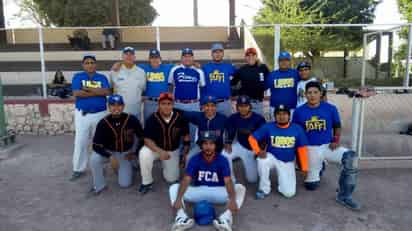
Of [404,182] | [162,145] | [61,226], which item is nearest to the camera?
[61,226]

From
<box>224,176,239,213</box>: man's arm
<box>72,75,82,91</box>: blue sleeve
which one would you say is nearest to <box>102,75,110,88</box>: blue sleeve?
<box>72,75,82,91</box>: blue sleeve

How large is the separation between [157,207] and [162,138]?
2.82ft

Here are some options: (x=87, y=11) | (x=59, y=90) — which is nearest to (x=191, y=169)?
(x=59, y=90)

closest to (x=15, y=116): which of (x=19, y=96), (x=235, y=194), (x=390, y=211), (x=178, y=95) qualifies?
(x=19, y=96)

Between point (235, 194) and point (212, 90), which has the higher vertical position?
point (212, 90)

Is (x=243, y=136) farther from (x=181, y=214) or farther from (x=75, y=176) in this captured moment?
(x=75, y=176)

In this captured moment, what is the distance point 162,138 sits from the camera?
420 centimetres

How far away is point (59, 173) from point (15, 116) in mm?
3037

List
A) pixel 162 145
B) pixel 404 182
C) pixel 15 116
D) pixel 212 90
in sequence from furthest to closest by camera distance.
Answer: pixel 15 116 < pixel 212 90 < pixel 404 182 < pixel 162 145

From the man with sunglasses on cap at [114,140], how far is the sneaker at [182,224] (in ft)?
4.30

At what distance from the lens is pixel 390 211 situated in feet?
12.1

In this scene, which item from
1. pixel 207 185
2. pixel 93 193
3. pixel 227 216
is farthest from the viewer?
pixel 93 193

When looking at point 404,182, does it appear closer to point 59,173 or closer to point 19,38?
point 59,173

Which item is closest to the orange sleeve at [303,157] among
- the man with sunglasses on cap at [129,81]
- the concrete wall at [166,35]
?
the man with sunglasses on cap at [129,81]
